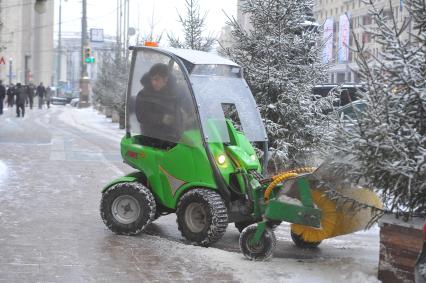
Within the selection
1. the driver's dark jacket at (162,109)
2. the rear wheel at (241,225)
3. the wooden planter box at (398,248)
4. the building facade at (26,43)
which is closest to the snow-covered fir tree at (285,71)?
the rear wheel at (241,225)

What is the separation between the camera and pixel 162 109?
7.85 metres

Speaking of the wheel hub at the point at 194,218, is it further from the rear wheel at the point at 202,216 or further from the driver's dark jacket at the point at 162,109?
the driver's dark jacket at the point at 162,109

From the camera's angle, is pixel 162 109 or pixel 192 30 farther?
pixel 192 30

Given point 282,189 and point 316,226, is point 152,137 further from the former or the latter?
point 316,226

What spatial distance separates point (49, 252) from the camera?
23.2 feet

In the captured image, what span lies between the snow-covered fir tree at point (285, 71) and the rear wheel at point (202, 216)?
4139 millimetres

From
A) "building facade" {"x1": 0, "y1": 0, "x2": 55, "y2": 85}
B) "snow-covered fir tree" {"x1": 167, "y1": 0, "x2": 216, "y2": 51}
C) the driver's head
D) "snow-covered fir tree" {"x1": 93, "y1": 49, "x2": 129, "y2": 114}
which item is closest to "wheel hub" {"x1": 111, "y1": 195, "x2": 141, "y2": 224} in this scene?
the driver's head

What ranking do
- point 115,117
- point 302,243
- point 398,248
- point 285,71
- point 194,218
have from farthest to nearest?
1. point 115,117
2. point 285,71
3. point 302,243
4. point 194,218
5. point 398,248

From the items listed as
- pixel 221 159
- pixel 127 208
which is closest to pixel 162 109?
pixel 221 159

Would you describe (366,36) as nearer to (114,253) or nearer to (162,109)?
(162,109)

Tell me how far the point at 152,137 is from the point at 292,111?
4.19 metres

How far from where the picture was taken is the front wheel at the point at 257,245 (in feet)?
22.7

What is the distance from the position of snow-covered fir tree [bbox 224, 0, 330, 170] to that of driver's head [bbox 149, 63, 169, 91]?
3914 millimetres

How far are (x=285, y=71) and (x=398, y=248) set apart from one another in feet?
20.1
